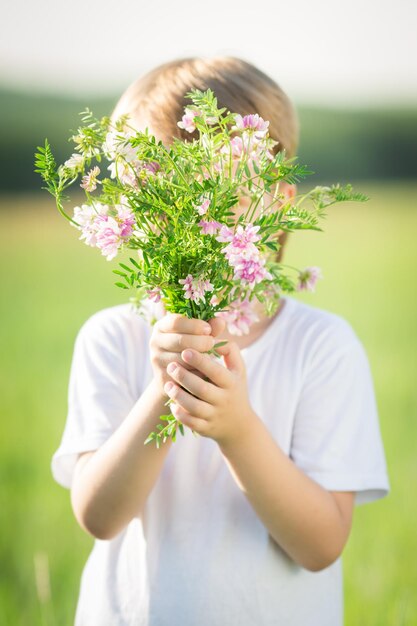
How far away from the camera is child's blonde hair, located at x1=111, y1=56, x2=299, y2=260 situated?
153 cm

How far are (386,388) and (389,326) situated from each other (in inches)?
46.1

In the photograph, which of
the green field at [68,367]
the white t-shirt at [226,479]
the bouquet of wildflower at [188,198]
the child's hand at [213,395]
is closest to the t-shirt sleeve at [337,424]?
the white t-shirt at [226,479]

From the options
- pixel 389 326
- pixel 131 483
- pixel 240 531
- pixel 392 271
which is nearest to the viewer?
pixel 131 483

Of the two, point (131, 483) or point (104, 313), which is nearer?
point (131, 483)

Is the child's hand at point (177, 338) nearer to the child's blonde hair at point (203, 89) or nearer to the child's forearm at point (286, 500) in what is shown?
the child's forearm at point (286, 500)

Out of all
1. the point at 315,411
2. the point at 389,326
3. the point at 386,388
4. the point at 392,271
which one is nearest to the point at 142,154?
the point at 315,411

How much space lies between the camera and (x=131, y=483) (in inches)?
55.4

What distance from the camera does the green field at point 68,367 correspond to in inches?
105

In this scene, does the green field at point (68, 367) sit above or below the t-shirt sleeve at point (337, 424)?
below

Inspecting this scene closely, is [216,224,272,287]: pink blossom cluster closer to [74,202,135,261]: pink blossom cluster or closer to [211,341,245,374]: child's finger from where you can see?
[74,202,135,261]: pink blossom cluster

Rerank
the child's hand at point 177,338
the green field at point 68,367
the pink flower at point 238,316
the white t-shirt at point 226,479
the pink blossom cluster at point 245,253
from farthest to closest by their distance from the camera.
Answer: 1. the green field at point 68,367
2. the white t-shirt at point 226,479
3. the pink flower at point 238,316
4. the child's hand at point 177,338
5. the pink blossom cluster at point 245,253

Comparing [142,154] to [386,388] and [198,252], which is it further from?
[386,388]

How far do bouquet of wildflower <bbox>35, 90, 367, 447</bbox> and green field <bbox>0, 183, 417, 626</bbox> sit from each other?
149cm

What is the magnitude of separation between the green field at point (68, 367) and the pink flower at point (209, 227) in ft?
5.06
